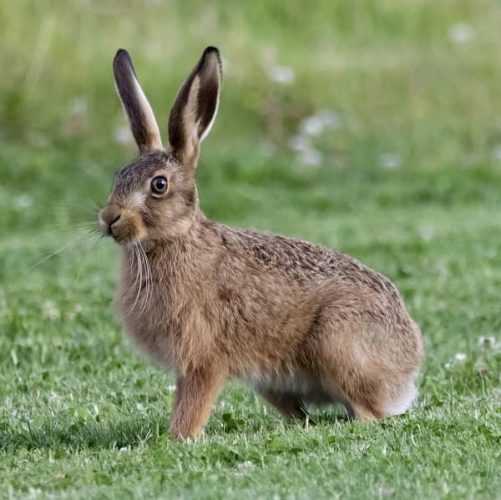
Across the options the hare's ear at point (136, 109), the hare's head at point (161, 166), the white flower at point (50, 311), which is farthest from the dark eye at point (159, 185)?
the white flower at point (50, 311)

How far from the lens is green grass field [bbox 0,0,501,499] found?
4785 mm

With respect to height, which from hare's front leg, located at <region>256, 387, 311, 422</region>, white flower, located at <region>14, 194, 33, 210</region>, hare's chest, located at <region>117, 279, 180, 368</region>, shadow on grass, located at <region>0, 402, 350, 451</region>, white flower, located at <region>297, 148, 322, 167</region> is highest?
white flower, located at <region>297, 148, 322, 167</region>

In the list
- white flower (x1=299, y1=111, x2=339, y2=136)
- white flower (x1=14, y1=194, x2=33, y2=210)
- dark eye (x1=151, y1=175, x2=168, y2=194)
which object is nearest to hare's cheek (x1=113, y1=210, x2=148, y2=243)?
dark eye (x1=151, y1=175, x2=168, y2=194)

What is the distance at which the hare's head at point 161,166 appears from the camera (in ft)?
17.6

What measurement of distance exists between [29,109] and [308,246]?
930 cm

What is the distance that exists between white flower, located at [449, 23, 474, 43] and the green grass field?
36 millimetres

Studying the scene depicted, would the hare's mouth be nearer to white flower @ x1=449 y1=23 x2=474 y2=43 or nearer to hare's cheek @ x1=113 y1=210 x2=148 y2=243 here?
hare's cheek @ x1=113 y1=210 x2=148 y2=243

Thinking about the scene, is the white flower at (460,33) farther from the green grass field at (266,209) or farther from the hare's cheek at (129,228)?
the hare's cheek at (129,228)

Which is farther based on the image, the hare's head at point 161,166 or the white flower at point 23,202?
the white flower at point 23,202

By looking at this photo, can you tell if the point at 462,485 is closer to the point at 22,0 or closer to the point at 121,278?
the point at 121,278

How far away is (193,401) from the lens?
Result: 5.42 meters

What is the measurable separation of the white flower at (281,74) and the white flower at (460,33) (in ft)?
7.70

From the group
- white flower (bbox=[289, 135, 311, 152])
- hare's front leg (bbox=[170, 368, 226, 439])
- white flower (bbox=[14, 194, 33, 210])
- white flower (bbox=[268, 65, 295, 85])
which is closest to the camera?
hare's front leg (bbox=[170, 368, 226, 439])

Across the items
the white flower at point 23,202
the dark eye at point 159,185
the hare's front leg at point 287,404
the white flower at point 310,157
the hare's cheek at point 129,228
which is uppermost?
the white flower at point 310,157
